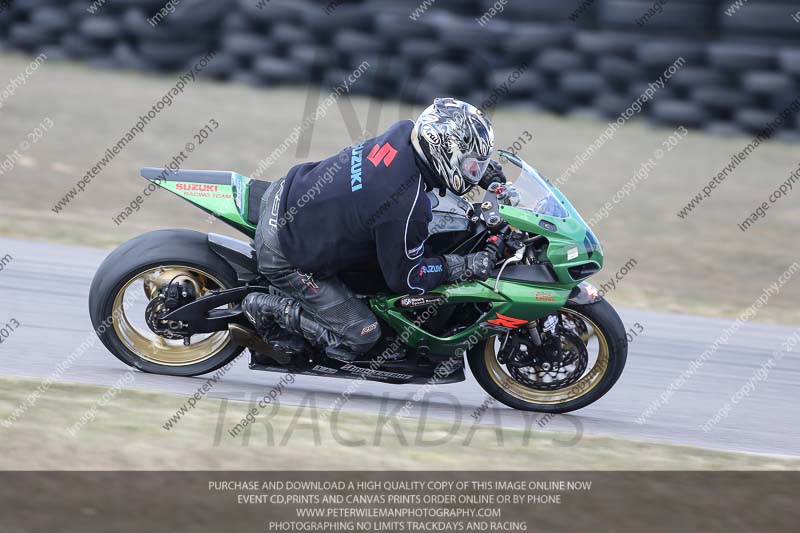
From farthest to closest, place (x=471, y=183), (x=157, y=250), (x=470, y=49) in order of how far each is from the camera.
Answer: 1. (x=470, y=49)
2. (x=157, y=250)
3. (x=471, y=183)

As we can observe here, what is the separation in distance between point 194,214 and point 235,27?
693 cm

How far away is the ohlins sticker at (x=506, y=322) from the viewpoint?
5.75m

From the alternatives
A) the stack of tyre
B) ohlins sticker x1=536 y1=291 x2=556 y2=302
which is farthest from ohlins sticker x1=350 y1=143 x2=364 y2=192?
the stack of tyre

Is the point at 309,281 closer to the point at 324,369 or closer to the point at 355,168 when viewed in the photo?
the point at 324,369

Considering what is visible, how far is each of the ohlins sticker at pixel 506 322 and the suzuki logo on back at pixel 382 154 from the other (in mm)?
1109

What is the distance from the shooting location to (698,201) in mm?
13055

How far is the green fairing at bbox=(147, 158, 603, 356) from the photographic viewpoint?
5.68m

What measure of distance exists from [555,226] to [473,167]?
2.18 ft

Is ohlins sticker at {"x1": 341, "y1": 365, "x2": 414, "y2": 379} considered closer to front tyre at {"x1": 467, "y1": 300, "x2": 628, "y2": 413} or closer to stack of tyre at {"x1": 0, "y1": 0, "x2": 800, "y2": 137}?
front tyre at {"x1": 467, "y1": 300, "x2": 628, "y2": 413}

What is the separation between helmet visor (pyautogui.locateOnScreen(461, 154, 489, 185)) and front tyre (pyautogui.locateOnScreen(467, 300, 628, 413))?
101 cm

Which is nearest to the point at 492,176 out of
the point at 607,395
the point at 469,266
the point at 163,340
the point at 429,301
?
the point at 469,266

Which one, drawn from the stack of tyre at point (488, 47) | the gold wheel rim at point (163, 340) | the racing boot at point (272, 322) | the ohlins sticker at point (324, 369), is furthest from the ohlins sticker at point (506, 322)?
the stack of tyre at point (488, 47)
